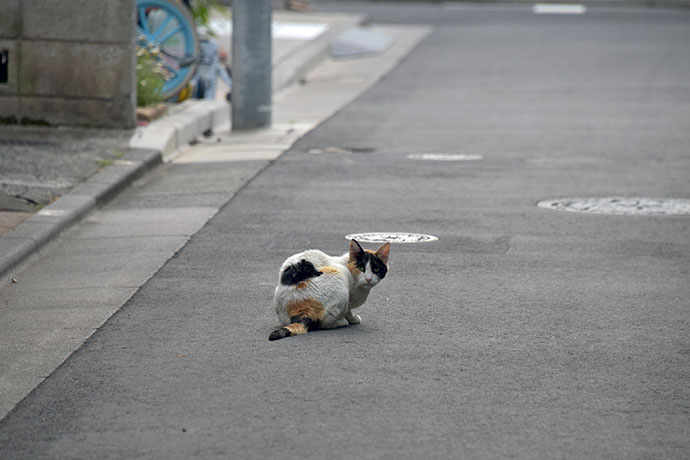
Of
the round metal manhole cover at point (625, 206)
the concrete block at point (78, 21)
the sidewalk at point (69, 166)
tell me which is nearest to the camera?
the sidewalk at point (69, 166)

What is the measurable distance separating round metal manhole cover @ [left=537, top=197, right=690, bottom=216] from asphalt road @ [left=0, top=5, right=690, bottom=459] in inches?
9.3

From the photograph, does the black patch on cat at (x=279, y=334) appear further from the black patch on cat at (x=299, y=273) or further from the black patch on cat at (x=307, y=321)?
the black patch on cat at (x=299, y=273)

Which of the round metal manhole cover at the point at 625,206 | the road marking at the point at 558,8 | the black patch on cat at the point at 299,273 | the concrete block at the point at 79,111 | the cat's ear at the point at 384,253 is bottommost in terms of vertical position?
the round metal manhole cover at the point at 625,206

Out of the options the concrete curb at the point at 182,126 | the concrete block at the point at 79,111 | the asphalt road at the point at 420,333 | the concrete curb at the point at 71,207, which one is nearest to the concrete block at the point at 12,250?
the concrete curb at the point at 71,207

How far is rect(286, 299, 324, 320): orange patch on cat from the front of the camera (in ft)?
22.3

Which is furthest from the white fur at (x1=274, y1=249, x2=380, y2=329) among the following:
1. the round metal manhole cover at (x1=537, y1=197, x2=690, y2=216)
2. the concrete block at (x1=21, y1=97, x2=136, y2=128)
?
the concrete block at (x1=21, y1=97, x2=136, y2=128)

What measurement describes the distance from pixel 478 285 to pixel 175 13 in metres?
9.60

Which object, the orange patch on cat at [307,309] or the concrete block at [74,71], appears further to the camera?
the concrete block at [74,71]

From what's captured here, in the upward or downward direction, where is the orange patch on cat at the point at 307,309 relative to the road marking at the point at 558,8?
downward

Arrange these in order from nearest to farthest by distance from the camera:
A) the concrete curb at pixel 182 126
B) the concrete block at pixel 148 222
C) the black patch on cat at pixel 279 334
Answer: the black patch on cat at pixel 279 334 < the concrete block at pixel 148 222 < the concrete curb at pixel 182 126

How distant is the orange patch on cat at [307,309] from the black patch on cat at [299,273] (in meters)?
0.11

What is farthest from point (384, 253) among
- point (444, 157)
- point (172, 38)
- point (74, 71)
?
point (172, 38)

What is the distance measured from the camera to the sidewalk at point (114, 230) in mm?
7012

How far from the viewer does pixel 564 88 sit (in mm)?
20812
